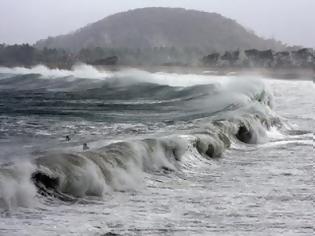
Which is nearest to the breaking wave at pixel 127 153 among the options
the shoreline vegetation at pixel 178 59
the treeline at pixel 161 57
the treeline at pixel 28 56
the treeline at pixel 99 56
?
the treeline at pixel 99 56

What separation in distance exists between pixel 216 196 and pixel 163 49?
156292 millimetres

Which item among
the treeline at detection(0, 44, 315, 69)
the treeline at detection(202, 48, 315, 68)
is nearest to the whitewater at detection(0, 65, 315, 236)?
the treeline at detection(0, 44, 315, 69)

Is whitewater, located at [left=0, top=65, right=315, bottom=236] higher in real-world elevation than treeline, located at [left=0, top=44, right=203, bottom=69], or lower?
lower

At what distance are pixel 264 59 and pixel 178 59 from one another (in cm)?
2028

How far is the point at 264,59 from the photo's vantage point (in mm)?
139750

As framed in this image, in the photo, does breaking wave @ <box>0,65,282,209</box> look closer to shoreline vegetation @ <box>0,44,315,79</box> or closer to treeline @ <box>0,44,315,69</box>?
shoreline vegetation @ <box>0,44,315,79</box>

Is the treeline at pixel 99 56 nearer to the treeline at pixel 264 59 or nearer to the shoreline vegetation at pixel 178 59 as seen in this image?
the shoreline vegetation at pixel 178 59

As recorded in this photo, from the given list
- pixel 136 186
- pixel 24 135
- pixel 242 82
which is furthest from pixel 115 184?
pixel 242 82

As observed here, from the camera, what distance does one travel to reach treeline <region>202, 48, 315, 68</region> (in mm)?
136500

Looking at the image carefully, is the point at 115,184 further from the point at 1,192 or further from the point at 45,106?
the point at 45,106

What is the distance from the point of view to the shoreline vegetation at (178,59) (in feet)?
423

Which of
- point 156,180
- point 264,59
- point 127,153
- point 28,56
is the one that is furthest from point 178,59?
point 156,180

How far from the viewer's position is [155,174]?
365 inches

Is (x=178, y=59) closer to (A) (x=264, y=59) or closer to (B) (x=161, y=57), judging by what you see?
(B) (x=161, y=57)
